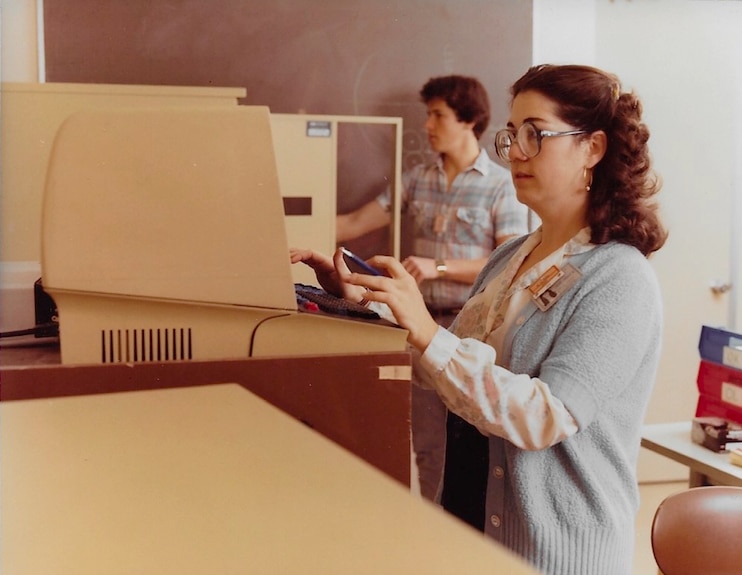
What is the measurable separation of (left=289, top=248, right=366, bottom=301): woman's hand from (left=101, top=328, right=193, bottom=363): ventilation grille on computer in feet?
1.18

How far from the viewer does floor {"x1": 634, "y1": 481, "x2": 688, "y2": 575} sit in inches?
110

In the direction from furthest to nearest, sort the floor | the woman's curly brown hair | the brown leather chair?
the floor → the brown leather chair → the woman's curly brown hair

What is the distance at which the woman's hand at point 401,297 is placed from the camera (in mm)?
1168

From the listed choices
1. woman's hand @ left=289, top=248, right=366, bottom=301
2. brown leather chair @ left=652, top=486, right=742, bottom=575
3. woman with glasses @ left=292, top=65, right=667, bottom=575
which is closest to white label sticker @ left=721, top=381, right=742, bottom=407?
brown leather chair @ left=652, top=486, right=742, bottom=575

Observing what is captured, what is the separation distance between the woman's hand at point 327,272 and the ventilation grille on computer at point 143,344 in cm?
36

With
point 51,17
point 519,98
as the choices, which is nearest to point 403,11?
point 51,17

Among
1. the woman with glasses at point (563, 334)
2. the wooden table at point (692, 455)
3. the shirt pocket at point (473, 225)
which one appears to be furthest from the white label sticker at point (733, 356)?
the shirt pocket at point (473, 225)

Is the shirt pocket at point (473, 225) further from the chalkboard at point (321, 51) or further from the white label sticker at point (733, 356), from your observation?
the white label sticker at point (733, 356)

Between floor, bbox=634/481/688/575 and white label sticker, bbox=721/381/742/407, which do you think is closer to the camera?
white label sticker, bbox=721/381/742/407

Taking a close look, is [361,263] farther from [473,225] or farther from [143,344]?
[473,225]

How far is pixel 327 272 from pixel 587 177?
48 centimetres

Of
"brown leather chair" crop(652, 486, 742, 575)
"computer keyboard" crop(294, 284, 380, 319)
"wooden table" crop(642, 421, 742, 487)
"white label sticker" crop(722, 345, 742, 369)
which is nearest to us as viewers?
"computer keyboard" crop(294, 284, 380, 319)

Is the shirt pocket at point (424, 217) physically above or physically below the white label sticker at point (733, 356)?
above

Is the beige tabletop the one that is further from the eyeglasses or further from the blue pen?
the eyeglasses
